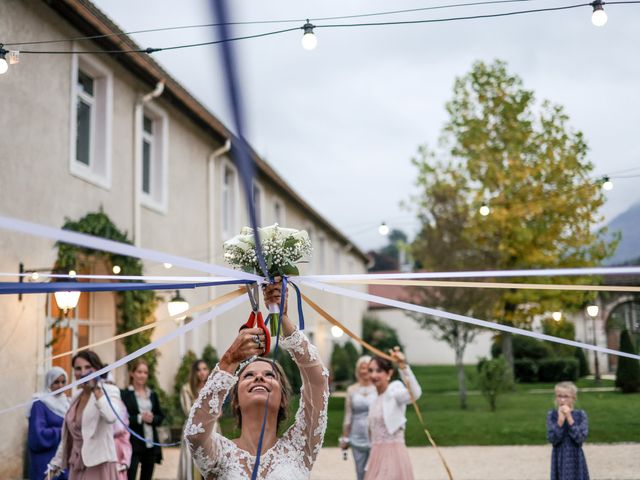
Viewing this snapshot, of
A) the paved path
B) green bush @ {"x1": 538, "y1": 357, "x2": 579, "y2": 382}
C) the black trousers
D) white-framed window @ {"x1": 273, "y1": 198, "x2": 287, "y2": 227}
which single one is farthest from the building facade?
green bush @ {"x1": 538, "y1": 357, "x2": 579, "y2": 382}

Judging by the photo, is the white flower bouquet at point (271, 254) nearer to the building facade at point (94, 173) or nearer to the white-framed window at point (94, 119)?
the building facade at point (94, 173)

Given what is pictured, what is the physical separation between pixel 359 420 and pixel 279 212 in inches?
658

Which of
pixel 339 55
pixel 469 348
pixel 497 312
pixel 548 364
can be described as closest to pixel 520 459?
pixel 497 312

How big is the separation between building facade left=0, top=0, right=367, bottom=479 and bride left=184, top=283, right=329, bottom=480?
5.51 metres

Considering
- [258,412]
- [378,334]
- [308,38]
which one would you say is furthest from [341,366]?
[258,412]

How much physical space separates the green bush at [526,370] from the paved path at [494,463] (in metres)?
17.2

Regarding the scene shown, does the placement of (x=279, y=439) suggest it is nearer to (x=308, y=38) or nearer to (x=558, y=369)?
(x=308, y=38)

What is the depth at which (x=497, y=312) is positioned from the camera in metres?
21.6

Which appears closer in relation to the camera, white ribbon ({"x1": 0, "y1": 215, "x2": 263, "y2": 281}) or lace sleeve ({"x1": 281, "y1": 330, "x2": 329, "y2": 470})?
white ribbon ({"x1": 0, "y1": 215, "x2": 263, "y2": 281})

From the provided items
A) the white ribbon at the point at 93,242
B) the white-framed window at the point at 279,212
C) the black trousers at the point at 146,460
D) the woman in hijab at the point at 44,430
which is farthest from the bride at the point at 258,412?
the white-framed window at the point at 279,212

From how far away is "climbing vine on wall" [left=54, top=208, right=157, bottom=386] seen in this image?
11320 mm

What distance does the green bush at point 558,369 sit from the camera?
30.0 meters

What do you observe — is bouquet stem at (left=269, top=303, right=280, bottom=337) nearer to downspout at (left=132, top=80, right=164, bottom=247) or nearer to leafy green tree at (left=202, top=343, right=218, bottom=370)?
downspout at (left=132, top=80, right=164, bottom=247)

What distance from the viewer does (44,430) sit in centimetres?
749
